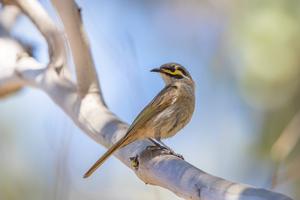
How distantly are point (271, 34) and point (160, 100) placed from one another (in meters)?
0.98

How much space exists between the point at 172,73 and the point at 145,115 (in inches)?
20.8

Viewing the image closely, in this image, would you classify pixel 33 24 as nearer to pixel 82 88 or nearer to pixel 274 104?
pixel 82 88

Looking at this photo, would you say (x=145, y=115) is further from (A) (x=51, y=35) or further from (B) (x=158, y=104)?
(A) (x=51, y=35)

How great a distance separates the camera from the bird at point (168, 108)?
4122 mm

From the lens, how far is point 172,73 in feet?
15.1

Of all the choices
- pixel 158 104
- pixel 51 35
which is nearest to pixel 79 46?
pixel 51 35

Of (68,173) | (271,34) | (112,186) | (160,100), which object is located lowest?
(112,186)

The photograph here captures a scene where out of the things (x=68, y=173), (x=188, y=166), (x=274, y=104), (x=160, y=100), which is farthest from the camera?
(x=274, y=104)

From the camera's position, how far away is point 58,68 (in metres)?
4.55

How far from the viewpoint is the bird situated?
13.5 feet

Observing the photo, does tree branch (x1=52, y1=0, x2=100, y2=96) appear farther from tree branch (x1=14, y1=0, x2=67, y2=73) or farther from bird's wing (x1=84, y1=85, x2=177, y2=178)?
bird's wing (x1=84, y1=85, x2=177, y2=178)

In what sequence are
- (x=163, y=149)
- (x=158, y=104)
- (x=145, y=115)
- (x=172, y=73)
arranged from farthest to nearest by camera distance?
(x=172, y=73) → (x=158, y=104) → (x=145, y=115) → (x=163, y=149)

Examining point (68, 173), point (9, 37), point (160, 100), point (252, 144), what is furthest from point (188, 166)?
point (9, 37)

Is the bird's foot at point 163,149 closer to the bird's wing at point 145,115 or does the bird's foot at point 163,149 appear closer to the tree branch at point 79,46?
the bird's wing at point 145,115
